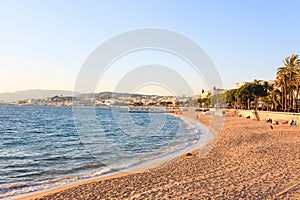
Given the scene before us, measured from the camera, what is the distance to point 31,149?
1914 centimetres

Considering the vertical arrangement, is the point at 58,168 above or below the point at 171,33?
below

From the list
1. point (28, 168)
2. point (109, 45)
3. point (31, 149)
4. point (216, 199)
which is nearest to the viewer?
point (216, 199)

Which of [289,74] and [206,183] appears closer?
[206,183]

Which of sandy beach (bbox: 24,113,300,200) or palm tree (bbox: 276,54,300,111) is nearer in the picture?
sandy beach (bbox: 24,113,300,200)

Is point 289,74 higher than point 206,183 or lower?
higher

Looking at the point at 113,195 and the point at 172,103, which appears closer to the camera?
the point at 113,195

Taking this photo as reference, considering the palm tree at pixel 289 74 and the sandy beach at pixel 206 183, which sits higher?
the palm tree at pixel 289 74

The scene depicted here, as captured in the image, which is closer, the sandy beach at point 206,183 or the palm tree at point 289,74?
the sandy beach at point 206,183

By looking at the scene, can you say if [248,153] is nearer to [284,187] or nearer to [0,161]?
[284,187]

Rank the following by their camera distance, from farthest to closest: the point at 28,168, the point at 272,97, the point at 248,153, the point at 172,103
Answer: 1. the point at 172,103
2. the point at 272,97
3. the point at 248,153
4. the point at 28,168

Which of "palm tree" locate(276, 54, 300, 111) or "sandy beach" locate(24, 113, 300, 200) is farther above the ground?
"palm tree" locate(276, 54, 300, 111)

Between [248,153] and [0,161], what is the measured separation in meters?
12.2

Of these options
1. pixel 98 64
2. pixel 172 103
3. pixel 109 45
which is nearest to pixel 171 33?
pixel 109 45

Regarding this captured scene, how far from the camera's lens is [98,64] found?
14.9 m
